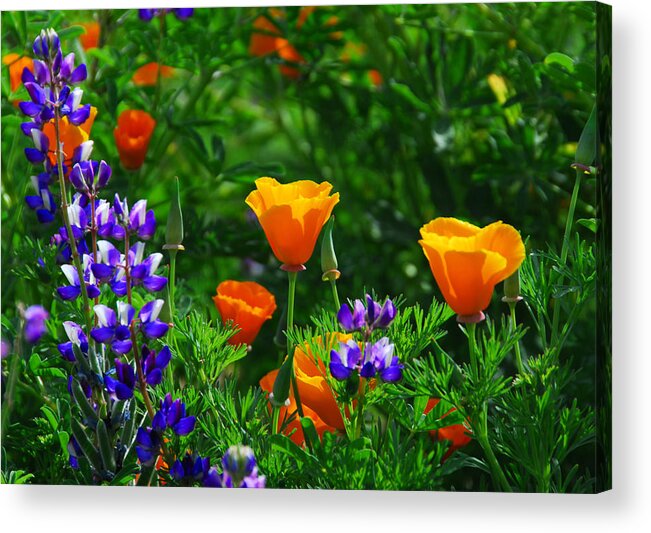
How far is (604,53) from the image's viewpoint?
1.55 m

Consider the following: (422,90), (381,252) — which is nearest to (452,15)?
(422,90)

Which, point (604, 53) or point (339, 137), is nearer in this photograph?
point (604, 53)

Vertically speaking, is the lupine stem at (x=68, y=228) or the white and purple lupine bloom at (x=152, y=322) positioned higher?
the lupine stem at (x=68, y=228)


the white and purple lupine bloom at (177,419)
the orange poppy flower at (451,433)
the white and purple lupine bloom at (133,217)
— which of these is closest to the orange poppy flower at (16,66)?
the white and purple lupine bloom at (133,217)

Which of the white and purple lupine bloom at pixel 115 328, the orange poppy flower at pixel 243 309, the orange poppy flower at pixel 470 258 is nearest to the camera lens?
the orange poppy flower at pixel 470 258

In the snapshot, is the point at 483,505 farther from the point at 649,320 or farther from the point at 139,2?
the point at 139,2

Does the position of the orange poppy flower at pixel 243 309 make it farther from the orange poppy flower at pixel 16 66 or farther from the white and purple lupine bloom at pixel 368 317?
the orange poppy flower at pixel 16 66

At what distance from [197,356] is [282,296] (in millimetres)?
410

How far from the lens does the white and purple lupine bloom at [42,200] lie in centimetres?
162

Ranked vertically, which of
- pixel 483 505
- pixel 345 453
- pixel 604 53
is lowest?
pixel 483 505

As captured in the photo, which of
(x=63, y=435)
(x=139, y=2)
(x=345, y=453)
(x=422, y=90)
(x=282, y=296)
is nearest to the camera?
(x=345, y=453)

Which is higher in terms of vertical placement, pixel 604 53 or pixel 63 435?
pixel 604 53

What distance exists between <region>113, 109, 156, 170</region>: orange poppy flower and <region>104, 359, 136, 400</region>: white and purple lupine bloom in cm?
43

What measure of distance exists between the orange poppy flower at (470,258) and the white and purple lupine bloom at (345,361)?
134 millimetres
